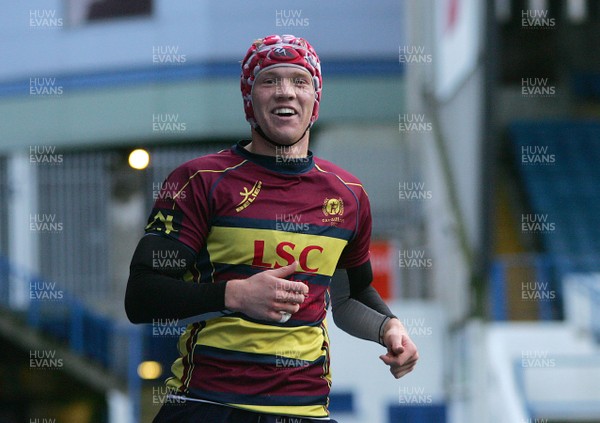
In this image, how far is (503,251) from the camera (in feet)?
52.0

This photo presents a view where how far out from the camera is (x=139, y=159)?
1927cm

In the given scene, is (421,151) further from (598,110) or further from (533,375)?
(533,375)

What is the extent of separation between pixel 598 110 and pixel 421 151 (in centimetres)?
380

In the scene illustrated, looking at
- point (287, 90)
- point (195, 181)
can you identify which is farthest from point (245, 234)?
point (287, 90)

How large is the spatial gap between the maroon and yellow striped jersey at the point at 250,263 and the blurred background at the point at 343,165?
29.3ft

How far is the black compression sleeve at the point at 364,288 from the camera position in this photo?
3766 mm

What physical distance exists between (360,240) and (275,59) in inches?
25.3
